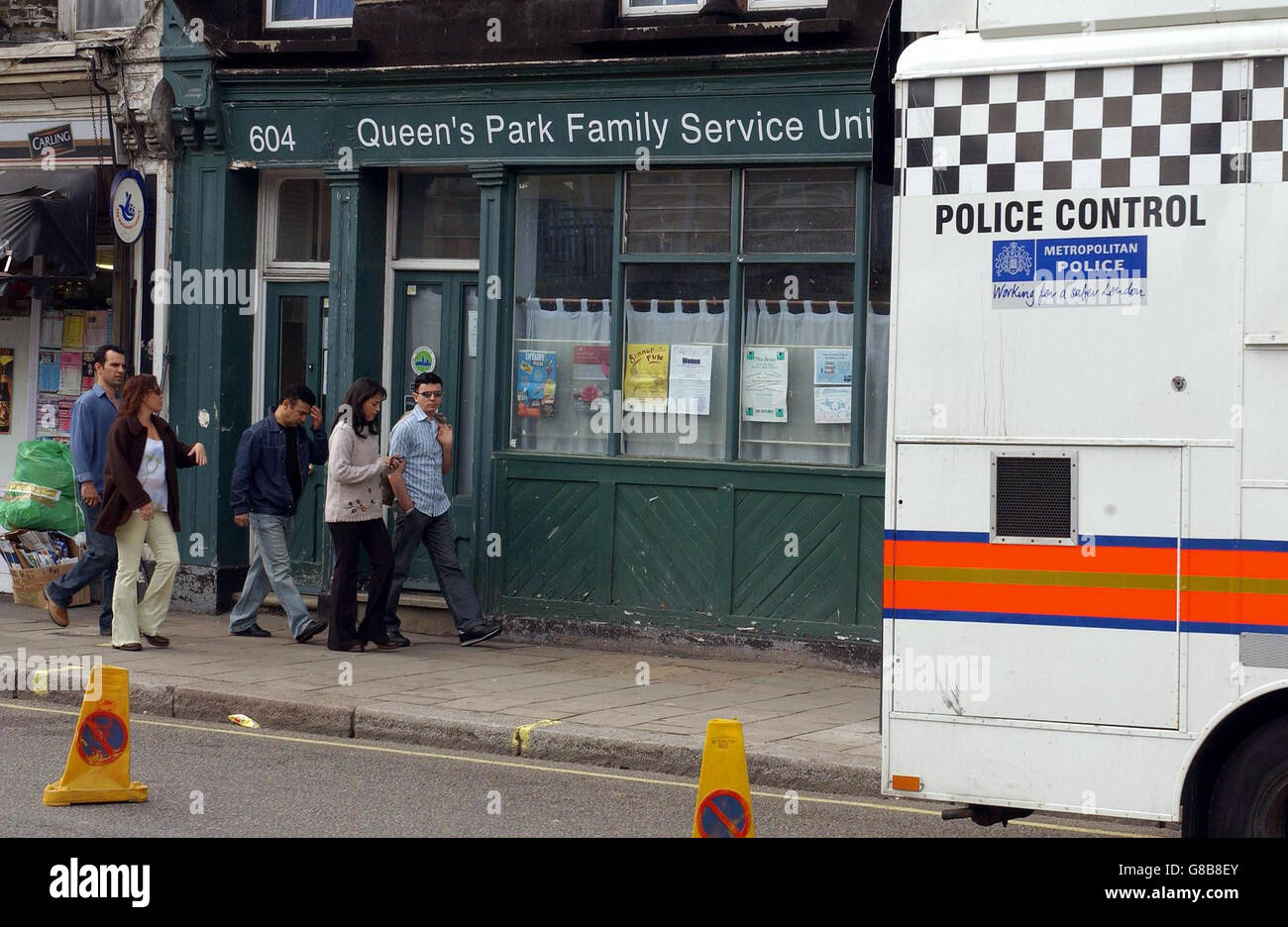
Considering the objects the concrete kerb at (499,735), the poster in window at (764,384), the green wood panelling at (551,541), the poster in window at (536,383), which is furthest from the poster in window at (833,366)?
the concrete kerb at (499,735)

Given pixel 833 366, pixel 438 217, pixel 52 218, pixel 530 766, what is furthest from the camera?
pixel 52 218

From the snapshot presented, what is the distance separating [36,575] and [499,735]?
668 cm

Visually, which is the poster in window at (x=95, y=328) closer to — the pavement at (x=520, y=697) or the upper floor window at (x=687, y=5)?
the pavement at (x=520, y=697)

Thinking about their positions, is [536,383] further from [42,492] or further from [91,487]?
[42,492]

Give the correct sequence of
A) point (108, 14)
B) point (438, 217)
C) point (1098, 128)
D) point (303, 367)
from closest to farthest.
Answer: point (1098, 128) < point (438, 217) < point (303, 367) < point (108, 14)

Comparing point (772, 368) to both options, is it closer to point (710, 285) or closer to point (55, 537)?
point (710, 285)

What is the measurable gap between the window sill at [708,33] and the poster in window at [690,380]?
89.6 inches

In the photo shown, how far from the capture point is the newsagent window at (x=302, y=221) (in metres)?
14.2

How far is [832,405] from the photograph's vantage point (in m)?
11.9

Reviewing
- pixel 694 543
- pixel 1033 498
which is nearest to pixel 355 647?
pixel 694 543

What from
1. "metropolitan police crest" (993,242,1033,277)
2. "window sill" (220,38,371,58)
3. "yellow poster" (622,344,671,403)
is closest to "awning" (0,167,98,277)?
"window sill" (220,38,371,58)

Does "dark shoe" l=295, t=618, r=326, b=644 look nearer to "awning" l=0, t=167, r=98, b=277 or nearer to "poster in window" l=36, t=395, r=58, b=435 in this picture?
"awning" l=0, t=167, r=98, b=277

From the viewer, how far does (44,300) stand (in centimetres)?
1503

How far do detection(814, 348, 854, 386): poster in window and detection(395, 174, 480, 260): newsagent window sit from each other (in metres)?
3.11
